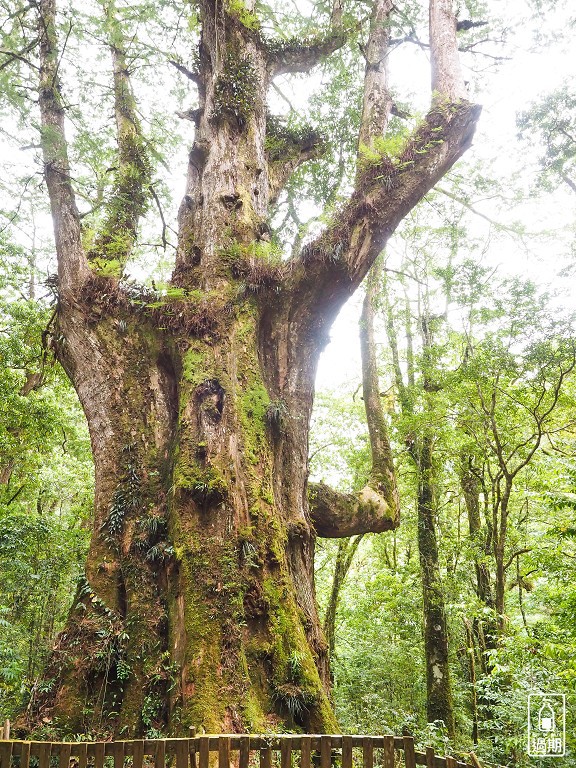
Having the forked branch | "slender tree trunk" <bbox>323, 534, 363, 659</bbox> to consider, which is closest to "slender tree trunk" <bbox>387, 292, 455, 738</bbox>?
the forked branch

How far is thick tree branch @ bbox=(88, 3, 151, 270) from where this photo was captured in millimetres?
8312

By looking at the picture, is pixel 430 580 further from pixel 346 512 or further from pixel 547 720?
pixel 346 512

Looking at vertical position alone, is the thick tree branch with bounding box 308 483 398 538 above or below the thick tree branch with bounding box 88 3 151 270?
below

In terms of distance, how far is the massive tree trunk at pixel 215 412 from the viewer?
4.83 meters

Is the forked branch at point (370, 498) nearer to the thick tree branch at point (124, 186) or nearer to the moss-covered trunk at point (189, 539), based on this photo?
the moss-covered trunk at point (189, 539)

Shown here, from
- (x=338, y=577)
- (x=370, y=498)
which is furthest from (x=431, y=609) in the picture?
(x=338, y=577)

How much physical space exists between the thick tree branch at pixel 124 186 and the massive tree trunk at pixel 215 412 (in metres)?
0.04

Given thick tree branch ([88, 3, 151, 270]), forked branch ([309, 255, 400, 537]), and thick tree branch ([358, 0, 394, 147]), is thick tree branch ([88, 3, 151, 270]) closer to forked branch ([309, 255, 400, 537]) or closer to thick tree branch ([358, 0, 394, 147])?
thick tree branch ([358, 0, 394, 147])

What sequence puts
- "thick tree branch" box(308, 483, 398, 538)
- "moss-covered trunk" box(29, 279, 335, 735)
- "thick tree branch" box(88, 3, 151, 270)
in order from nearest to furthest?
1. "moss-covered trunk" box(29, 279, 335, 735)
2. "thick tree branch" box(308, 483, 398, 538)
3. "thick tree branch" box(88, 3, 151, 270)

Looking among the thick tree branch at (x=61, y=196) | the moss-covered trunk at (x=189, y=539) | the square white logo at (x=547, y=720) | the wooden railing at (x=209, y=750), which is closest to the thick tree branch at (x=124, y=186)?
the thick tree branch at (x=61, y=196)

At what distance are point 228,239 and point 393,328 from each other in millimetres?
8393

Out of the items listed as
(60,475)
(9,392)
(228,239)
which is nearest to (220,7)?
(228,239)

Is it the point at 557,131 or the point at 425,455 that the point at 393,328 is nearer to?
the point at 425,455

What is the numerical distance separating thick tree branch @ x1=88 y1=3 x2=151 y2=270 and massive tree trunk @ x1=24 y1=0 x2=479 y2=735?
0.14 ft
